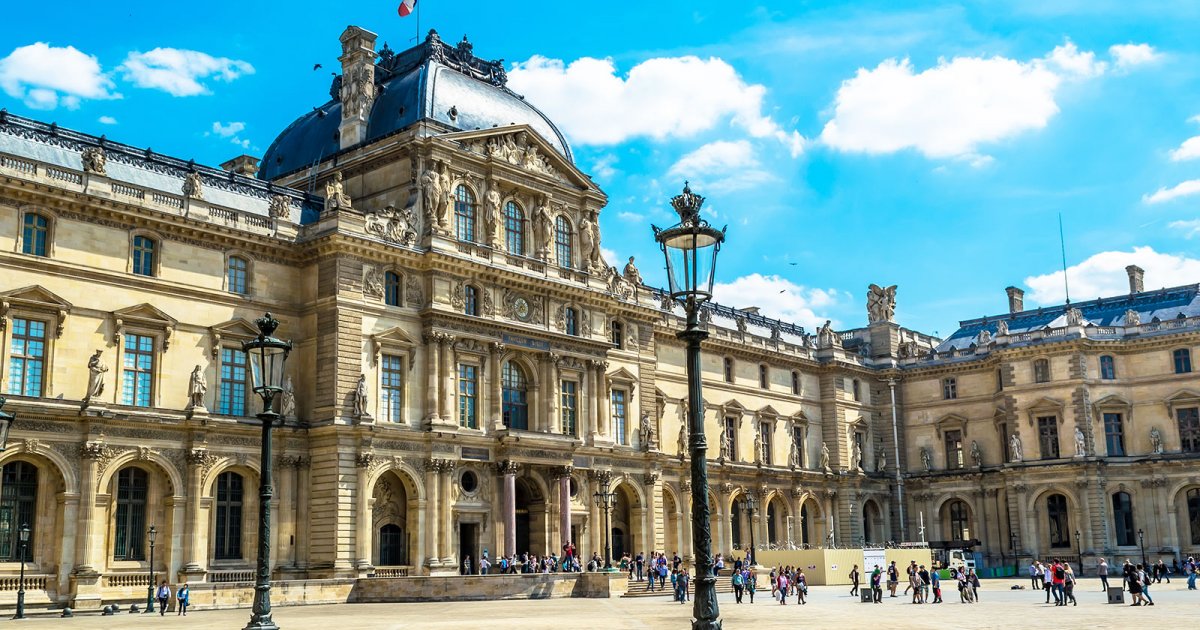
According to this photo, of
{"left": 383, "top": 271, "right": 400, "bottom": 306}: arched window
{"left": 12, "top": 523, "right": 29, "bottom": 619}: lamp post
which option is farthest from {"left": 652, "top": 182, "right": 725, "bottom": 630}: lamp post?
{"left": 383, "top": 271, "right": 400, "bottom": 306}: arched window

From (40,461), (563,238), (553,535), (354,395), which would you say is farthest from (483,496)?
(40,461)

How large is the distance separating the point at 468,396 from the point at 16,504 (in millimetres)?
19298

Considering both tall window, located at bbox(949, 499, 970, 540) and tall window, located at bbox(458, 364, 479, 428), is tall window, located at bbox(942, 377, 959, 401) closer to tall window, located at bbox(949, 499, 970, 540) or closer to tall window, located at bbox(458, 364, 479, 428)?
tall window, located at bbox(949, 499, 970, 540)

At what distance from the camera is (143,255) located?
4750cm

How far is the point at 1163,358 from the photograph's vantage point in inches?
3142

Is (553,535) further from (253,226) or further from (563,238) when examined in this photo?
(253,226)

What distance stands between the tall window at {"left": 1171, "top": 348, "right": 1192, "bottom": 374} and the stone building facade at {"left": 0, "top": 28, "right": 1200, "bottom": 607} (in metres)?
0.41

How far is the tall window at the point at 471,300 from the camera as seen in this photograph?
184 feet

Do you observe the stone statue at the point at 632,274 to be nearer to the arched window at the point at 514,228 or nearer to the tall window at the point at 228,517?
the arched window at the point at 514,228

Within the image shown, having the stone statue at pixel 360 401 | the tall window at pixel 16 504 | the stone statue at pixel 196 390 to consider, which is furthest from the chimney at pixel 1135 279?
the tall window at pixel 16 504

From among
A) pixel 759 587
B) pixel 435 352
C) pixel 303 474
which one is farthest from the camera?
pixel 759 587

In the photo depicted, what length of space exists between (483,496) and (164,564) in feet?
47.3

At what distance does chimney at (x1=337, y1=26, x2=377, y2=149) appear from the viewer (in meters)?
60.4

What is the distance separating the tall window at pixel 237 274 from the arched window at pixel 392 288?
5870 millimetres
